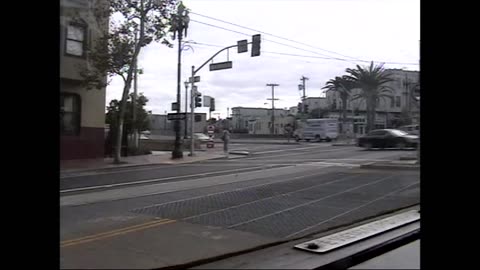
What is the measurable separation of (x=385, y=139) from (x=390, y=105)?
1.09m

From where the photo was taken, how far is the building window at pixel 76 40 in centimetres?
185

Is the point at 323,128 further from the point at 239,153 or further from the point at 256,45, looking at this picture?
the point at 239,153

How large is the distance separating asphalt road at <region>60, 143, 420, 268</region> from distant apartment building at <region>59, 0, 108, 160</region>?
27 cm

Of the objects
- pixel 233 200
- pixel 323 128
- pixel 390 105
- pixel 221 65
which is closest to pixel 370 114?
pixel 390 105

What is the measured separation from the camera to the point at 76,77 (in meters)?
2.12

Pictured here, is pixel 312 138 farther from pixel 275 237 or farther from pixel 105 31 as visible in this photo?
pixel 105 31

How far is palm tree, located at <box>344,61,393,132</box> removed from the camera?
3.31 metres

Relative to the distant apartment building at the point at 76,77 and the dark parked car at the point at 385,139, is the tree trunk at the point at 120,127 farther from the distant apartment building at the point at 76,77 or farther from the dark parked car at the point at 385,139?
the dark parked car at the point at 385,139

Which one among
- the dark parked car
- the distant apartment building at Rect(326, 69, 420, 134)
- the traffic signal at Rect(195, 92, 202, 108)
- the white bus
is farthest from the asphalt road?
the distant apartment building at Rect(326, 69, 420, 134)

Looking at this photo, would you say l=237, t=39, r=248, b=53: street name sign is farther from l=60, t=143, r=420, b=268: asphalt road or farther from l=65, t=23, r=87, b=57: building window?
l=65, t=23, r=87, b=57: building window
